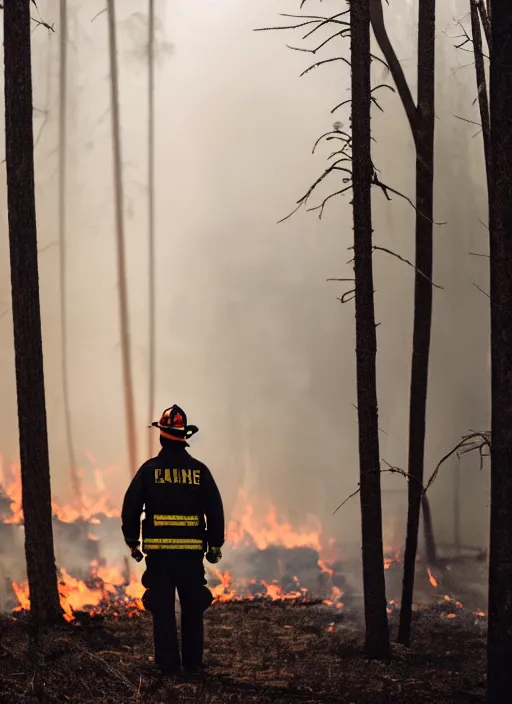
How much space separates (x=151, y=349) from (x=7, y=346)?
210 cm

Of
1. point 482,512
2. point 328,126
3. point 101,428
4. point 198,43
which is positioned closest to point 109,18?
point 198,43

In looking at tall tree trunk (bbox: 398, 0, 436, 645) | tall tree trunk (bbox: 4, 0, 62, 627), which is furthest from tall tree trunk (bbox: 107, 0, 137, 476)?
tall tree trunk (bbox: 398, 0, 436, 645)

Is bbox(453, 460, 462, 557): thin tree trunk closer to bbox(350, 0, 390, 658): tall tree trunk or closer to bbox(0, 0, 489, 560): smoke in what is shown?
bbox(0, 0, 489, 560): smoke

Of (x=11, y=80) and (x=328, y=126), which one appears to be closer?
(x=11, y=80)

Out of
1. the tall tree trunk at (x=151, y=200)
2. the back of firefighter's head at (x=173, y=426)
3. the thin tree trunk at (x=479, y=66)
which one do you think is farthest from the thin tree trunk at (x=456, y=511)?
the back of firefighter's head at (x=173, y=426)

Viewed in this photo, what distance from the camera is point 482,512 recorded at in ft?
41.2

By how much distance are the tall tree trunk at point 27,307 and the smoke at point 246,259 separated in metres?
3.66

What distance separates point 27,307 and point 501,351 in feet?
15.3

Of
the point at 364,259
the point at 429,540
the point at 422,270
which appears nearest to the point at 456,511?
the point at 429,540

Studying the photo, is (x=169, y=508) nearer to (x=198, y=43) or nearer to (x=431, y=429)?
(x=431, y=429)

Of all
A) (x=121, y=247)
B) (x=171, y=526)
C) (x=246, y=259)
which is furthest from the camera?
(x=246, y=259)

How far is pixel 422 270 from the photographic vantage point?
28.1 feet

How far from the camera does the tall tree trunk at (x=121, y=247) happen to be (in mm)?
11953

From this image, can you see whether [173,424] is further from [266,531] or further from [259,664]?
[266,531]
